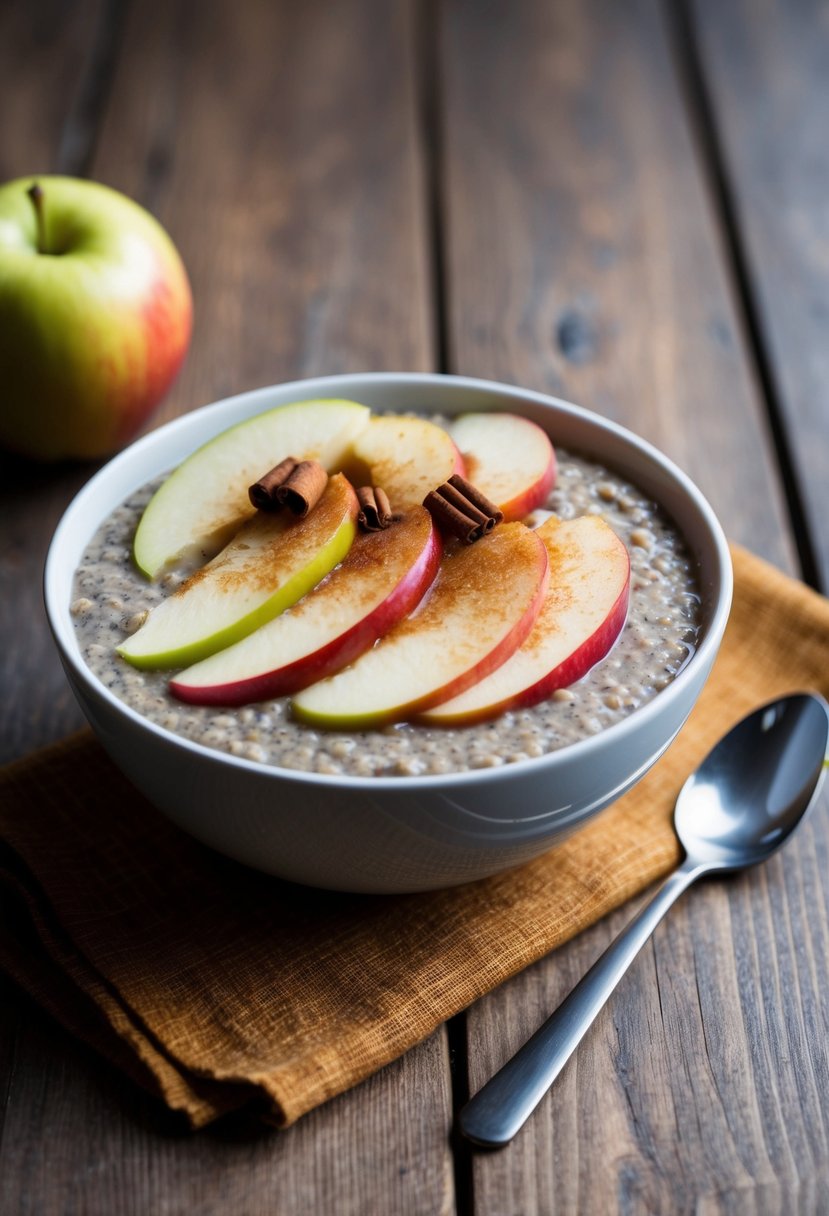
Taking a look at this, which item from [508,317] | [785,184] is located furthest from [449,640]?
[785,184]

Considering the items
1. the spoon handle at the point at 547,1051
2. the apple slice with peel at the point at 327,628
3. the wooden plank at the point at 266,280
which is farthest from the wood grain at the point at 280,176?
the spoon handle at the point at 547,1051

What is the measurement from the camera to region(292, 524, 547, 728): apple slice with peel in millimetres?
1208

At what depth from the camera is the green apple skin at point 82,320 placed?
1.86m

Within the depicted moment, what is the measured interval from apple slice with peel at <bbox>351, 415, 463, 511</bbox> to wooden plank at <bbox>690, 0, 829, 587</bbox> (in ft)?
Result: 2.32

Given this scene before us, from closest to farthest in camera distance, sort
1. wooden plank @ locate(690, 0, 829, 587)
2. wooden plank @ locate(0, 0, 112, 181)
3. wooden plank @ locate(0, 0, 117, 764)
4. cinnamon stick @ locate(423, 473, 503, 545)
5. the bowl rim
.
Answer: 1. the bowl rim
2. cinnamon stick @ locate(423, 473, 503, 545)
3. wooden plank @ locate(0, 0, 117, 764)
4. wooden plank @ locate(690, 0, 829, 587)
5. wooden plank @ locate(0, 0, 112, 181)

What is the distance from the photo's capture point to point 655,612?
1370 millimetres

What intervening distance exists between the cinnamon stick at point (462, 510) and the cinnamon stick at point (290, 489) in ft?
0.43

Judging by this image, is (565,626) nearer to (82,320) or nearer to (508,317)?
(82,320)

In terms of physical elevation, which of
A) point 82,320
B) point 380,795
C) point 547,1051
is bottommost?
point 547,1051

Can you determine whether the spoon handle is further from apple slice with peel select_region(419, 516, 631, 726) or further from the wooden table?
apple slice with peel select_region(419, 516, 631, 726)

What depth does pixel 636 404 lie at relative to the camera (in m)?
2.19

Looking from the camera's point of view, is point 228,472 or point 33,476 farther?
point 33,476

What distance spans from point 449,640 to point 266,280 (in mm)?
1402

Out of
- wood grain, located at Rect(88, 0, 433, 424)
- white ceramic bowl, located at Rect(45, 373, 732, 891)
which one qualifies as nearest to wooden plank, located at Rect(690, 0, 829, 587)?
wood grain, located at Rect(88, 0, 433, 424)
